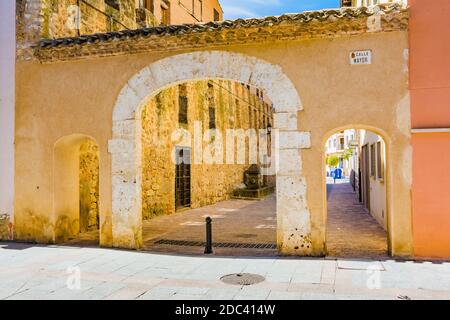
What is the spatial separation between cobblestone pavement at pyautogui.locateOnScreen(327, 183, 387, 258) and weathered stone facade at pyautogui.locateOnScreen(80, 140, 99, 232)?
609 cm

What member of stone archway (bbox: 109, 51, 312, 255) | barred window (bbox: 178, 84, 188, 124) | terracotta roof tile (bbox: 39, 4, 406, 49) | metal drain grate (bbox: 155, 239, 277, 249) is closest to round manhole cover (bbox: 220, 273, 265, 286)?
stone archway (bbox: 109, 51, 312, 255)

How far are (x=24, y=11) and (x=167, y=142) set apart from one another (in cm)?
687

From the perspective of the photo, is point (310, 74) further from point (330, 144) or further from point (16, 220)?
point (330, 144)

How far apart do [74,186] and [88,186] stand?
1.13 metres

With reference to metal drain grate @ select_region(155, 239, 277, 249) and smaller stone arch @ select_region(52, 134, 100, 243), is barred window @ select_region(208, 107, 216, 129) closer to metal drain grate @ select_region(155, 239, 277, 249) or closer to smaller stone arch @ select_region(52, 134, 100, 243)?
smaller stone arch @ select_region(52, 134, 100, 243)

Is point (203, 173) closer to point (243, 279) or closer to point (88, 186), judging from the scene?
point (88, 186)

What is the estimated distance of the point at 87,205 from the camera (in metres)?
11.1

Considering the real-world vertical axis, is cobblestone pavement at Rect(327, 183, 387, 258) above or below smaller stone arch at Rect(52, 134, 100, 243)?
→ below

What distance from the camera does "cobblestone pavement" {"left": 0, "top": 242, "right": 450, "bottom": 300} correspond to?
552cm

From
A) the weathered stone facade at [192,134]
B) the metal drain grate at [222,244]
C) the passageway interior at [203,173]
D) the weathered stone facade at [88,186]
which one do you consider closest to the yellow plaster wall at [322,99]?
the metal drain grate at [222,244]

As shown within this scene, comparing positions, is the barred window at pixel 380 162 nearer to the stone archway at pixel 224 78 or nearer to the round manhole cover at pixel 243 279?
the stone archway at pixel 224 78

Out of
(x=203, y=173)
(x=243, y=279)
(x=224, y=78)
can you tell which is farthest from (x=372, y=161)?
(x=203, y=173)

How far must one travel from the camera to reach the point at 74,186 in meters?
10.1
